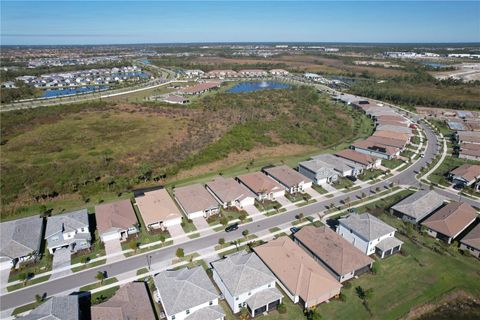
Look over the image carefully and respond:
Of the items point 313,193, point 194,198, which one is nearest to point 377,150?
point 313,193

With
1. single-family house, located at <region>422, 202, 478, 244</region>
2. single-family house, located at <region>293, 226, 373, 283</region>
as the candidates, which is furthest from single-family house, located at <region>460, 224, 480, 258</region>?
single-family house, located at <region>293, 226, 373, 283</region>

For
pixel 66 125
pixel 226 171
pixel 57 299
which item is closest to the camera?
pixel 57 299

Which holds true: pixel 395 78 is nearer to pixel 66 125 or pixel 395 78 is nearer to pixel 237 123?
pixel 237 123

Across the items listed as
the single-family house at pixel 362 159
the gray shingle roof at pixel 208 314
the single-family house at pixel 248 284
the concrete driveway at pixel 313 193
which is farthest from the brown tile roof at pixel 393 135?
the gray shingle roof at pixel 208 314

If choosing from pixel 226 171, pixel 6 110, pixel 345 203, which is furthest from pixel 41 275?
pixel 6 110

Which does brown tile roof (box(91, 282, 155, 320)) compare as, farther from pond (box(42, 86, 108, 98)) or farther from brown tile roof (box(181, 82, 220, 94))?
pond (box(42, 86, 108, 98))

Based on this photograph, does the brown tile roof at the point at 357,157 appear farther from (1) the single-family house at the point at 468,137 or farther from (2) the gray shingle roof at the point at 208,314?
(2) the gray shingle roof at the point at 208,314
